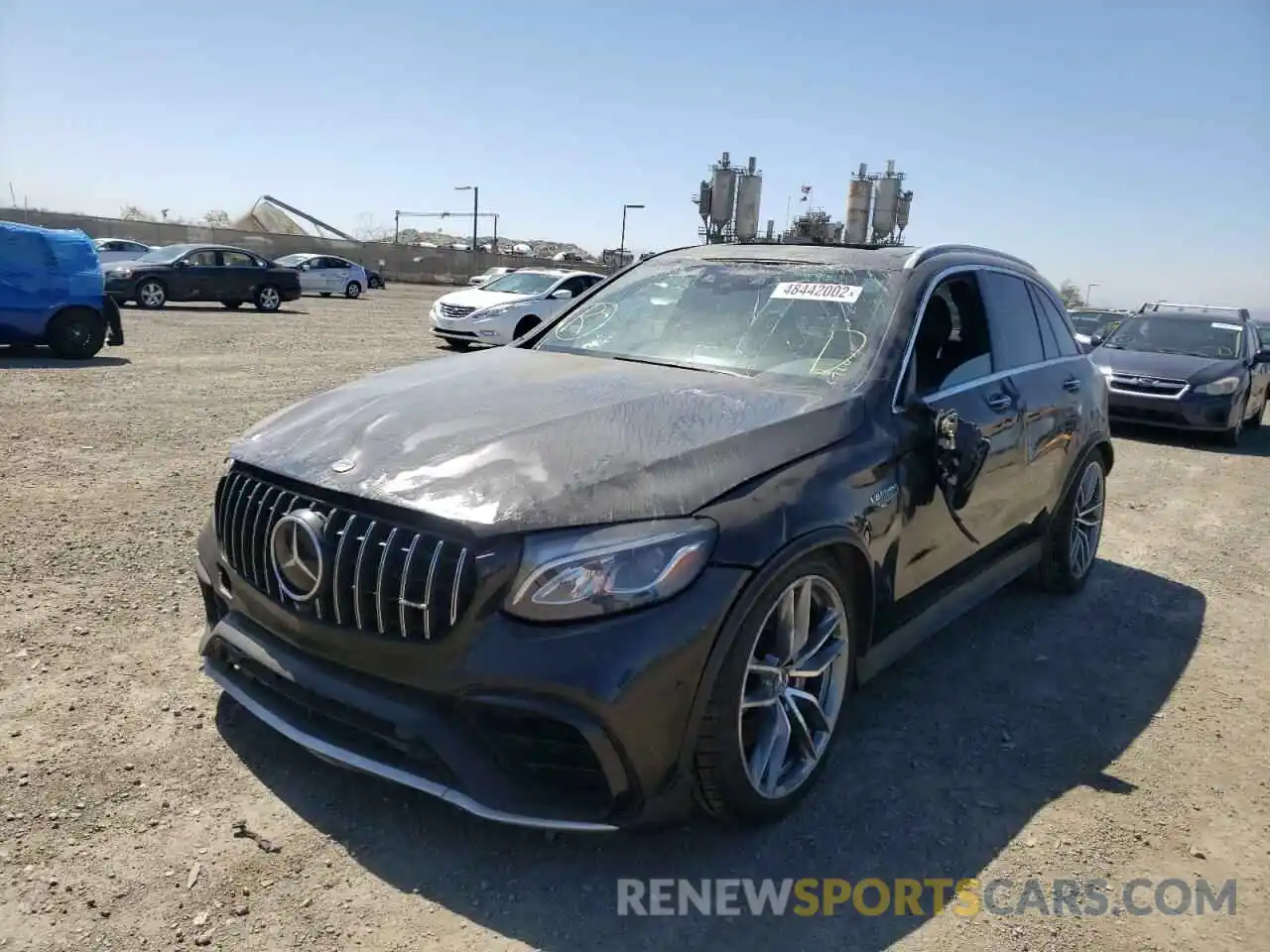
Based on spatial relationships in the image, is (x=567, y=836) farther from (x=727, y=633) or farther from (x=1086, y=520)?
(x=1086, y=520)

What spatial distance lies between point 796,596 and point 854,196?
196 ft

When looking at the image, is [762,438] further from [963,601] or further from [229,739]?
[229,739]

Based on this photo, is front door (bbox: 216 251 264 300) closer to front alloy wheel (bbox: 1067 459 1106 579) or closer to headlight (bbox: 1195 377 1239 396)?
headlight (bbox: 1195 377 1239 396)

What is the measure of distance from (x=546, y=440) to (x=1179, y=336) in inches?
470

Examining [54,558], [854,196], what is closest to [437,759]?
[54,558]

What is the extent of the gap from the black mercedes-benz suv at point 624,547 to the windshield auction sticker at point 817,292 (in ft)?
0.04

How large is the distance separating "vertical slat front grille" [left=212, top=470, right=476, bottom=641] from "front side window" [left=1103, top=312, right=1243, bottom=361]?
38.9 ft

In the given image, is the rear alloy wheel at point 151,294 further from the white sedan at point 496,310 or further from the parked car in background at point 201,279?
the white sedan at point 496,310

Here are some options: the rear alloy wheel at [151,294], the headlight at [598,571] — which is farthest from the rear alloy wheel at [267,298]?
the headlight at [598,571]

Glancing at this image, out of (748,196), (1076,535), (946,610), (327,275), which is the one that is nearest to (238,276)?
(327,275)

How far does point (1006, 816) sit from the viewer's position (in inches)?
120

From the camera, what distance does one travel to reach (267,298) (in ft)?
75.7

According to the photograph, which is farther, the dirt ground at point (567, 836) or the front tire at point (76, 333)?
the front tire at point (76, 333)

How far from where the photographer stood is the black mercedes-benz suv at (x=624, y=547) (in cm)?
239
